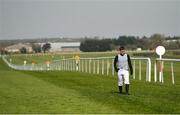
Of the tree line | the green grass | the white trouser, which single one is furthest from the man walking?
the tree line

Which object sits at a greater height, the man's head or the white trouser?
the man's head

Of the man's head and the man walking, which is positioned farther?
the man walking

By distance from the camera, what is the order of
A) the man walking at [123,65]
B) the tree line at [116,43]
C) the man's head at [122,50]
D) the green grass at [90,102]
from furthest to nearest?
1. the tree line at [116,43]
2. the man walking at [123,65]
3. the man's head at [122,50]
4. the green grass at [90,102]

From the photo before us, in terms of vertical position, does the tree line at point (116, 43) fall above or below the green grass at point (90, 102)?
above

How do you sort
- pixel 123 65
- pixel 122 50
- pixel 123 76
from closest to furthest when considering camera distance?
pixel 122 50
pixel 123 65
pixel 123 76

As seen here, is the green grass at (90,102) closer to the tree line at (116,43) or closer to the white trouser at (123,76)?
the white trouser at (123,76)

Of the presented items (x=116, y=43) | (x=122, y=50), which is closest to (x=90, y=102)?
(x=122, y=50)

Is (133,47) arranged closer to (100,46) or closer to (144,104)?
(100,46)

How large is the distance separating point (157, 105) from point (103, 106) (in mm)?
1393

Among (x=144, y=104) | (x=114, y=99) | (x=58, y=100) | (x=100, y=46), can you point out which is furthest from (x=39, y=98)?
(x=100, y=46)

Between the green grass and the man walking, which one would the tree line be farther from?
the green grass

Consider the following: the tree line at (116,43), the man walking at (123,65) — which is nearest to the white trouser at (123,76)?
the man walking at (123,65)

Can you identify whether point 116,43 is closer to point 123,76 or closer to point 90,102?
point 123,76

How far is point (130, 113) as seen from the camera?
12180 mm
